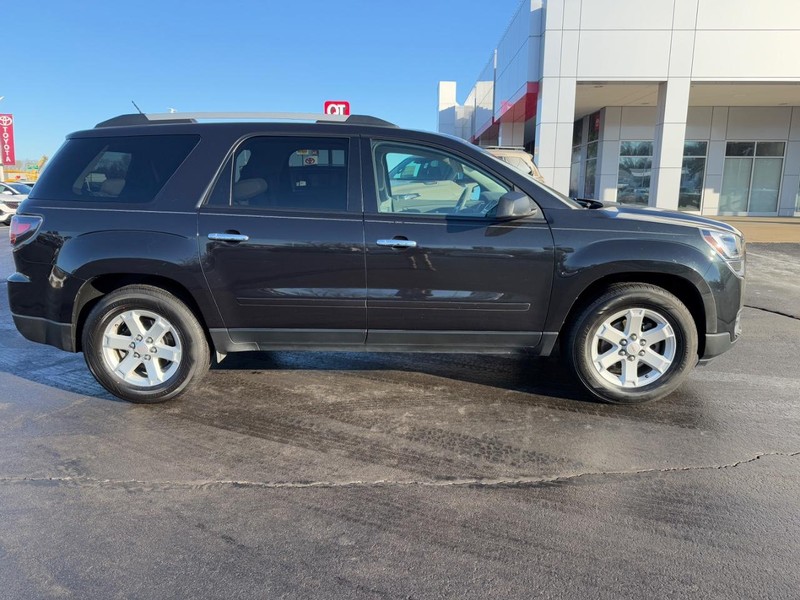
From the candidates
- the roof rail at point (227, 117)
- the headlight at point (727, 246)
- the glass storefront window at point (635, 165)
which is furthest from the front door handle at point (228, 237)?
the glass storefront window at point (635, 165)

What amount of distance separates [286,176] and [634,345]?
267 cm

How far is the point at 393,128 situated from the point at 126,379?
8.44 ft

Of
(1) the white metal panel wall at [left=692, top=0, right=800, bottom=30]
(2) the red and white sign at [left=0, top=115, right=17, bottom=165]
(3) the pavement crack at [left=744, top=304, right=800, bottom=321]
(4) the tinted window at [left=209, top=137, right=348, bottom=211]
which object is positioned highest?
(1) the white metal panel wall at [left=692, top=0, right=800, bottom=30]

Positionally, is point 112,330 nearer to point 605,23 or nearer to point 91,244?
point 91,244

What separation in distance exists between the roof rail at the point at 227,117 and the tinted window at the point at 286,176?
0.22 m

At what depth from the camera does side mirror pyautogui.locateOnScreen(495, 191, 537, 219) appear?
11.8 ft

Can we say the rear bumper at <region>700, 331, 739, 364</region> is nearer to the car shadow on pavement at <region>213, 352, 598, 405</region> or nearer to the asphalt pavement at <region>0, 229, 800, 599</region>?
the asphalt pavement at <region>0, 229, 800, 599</region>

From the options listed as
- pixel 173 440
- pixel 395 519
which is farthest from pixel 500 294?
pixel 173 440

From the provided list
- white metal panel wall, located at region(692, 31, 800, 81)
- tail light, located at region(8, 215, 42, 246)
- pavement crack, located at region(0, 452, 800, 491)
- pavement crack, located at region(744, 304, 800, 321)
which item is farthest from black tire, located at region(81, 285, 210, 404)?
white metal panel wall, located at region(692, 31, 800, 81)

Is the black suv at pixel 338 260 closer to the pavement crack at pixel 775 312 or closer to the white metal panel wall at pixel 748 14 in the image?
the pavement crack at pixel 775 312

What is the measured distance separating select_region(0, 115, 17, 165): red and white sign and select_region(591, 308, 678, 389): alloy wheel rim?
41070mm

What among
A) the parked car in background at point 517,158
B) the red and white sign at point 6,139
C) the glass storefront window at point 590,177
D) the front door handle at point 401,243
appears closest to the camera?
the front door handle at point 401,243

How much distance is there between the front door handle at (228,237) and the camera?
148 inches

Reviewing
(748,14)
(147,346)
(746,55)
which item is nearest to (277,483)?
(147,346)
